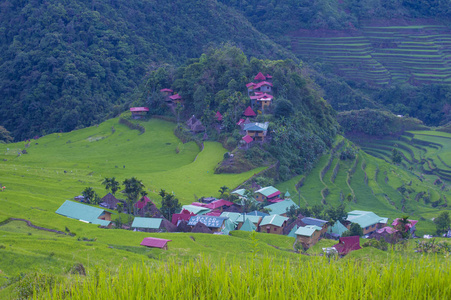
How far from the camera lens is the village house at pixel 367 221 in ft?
98.6

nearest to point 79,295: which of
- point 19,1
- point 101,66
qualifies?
point 101,66

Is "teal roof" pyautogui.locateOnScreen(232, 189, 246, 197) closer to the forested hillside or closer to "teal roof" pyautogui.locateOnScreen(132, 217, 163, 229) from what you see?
"teal roof" pyautogui.locateOnScreen(132, 217, 163, 229)

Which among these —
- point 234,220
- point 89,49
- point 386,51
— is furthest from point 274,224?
point 386,51

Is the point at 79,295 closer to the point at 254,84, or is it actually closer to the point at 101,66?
the point at 254,84

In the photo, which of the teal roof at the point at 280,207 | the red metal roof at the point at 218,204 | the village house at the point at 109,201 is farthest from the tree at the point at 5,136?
the teal roof at the point at 280,207

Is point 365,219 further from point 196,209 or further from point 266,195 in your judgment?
point 196,209

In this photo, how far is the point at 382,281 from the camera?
18.6 ft

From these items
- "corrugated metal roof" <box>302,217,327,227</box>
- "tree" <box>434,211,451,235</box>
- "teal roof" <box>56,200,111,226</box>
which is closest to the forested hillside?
"teal roof" <box>56,200,111,226</box>

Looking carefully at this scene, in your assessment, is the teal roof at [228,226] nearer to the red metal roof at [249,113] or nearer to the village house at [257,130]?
the village house at [257,130]

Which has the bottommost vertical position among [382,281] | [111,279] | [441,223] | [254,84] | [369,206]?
[369,206]

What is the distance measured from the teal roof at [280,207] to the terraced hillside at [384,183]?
2.79m

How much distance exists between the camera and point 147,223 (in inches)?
1025

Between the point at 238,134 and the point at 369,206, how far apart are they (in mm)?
13876

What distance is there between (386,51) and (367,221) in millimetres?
64319
